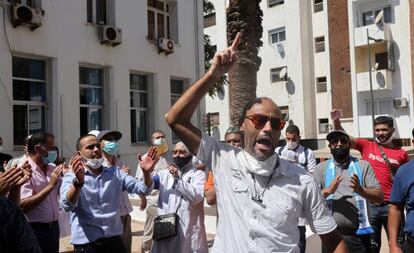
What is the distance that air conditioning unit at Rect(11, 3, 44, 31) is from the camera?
1419 cm

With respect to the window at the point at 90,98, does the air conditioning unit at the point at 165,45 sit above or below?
above

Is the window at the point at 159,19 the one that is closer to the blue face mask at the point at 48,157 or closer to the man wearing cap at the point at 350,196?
the blue face mask at the point at 48,157

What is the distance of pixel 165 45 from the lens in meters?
19.2

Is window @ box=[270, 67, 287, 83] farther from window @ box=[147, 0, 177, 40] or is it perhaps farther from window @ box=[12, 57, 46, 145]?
window @ box=[12, 57, 46, 145]

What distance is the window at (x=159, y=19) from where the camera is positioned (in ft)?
64.6

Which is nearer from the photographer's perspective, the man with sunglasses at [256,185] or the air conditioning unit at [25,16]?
the man with sunglasses at [256,185]

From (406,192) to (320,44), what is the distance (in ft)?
100.0

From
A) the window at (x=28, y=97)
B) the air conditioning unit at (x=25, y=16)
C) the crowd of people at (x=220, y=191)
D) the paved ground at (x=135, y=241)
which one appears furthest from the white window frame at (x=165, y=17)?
the crowd of people at (x=220, y=191)

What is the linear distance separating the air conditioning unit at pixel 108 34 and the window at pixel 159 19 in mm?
2171

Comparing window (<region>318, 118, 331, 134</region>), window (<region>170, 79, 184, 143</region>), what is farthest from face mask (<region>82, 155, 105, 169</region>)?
window (<region>318, 118, 331, 134</region>)

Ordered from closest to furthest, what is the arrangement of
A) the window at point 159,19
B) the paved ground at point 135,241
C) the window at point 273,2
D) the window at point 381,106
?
the paved ground at point 135,241, the window at point 159,19, the window at point 381,106, the window at point 273,2

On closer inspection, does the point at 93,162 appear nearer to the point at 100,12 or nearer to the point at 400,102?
the point at 100,12

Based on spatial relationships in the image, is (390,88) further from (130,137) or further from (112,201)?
(112,201)

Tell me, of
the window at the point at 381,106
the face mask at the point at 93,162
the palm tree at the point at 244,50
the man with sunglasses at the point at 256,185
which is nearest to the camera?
the man with sunglasses at the point at 256,185
